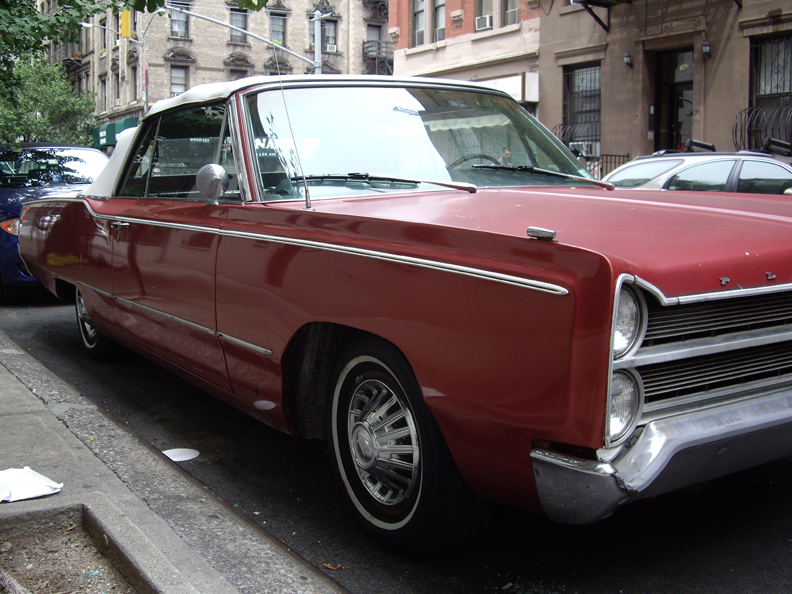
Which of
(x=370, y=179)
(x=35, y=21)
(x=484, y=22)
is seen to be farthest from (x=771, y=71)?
(x=370, y=179)

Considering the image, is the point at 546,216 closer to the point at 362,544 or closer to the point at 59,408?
the point at 362,544

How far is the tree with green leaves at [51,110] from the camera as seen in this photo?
4503cm

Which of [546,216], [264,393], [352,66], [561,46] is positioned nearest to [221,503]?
[264,393]

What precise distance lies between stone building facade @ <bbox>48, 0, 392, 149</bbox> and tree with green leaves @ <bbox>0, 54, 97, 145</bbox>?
1.16 metres

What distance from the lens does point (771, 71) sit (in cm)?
1719

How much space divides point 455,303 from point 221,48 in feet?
158

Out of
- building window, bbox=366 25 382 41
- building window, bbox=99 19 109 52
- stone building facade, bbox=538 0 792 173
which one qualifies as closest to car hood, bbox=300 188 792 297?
stone building facade, bbox=538 0 792 173

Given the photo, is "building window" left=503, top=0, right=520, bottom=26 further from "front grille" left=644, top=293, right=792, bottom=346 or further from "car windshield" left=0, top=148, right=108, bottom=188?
"front grille" left=644, top=293, right=792, bottom=346

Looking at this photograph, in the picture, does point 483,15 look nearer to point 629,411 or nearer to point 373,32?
point 629,411

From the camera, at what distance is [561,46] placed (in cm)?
2158

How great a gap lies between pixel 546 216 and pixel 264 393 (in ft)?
4.50

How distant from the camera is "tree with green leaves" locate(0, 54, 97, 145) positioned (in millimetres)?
45031

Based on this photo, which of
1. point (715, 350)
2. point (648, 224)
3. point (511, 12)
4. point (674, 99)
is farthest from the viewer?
point (511, 12)

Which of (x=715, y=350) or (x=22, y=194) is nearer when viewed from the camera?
(x=715, y=350)
